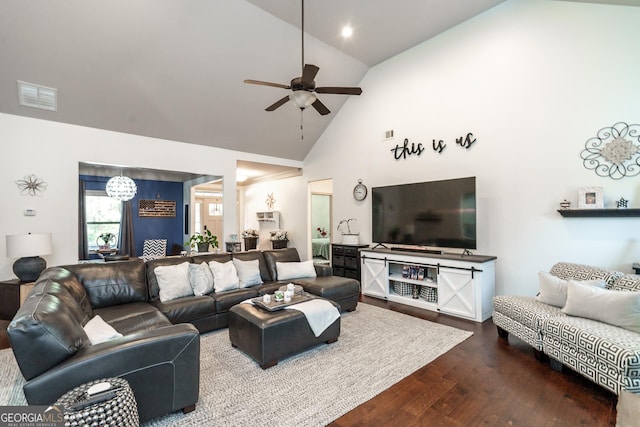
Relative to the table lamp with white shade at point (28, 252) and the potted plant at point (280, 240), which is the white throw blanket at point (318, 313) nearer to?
the table lamp with white shade at point (28, 252)

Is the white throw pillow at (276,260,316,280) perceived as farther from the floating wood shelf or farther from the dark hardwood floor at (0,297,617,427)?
the floating wood shelf

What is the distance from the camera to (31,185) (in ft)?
13.7

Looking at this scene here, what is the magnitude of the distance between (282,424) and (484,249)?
148 inches

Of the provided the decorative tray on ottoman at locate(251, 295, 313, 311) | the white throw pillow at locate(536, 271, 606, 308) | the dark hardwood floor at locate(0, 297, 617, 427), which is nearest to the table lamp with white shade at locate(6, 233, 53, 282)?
the decorative tray on ottoman at locate(251, 295, 313, 311)

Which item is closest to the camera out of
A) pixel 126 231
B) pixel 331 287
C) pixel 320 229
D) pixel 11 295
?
pixel 11 295

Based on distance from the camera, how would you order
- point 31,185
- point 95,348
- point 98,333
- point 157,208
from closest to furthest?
point 95,348
point 98,333
point 31,185
point 157,208

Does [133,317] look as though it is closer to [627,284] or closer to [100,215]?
[627,284]

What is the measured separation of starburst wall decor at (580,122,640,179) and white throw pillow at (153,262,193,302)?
5138 mm

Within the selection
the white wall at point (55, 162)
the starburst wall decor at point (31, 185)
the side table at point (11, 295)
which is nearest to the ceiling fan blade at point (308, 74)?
the white wall at point (55, 162)

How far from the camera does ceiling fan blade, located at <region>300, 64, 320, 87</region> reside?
2.85m

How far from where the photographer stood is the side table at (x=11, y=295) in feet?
12.5

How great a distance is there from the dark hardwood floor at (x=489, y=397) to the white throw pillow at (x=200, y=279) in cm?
239

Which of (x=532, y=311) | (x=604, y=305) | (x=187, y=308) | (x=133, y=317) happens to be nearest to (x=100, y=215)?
(x=187, y=308)

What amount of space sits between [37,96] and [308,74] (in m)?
3.86
